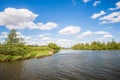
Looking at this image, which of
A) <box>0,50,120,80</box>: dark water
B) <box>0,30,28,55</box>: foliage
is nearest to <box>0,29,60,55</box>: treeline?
<box>0,30,28,55</box>: foliage

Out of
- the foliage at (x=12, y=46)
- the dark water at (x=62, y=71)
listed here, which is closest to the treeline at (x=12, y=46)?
the foliage at (x=12, y=46)

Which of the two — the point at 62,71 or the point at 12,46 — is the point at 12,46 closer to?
the point at 12,46

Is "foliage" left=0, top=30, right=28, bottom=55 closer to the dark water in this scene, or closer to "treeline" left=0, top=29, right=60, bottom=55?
"treeline" left=0, top=29, right=60, bottom=55

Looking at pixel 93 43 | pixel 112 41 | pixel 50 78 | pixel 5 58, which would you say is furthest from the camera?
pixel 93 43

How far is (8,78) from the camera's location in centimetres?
2378

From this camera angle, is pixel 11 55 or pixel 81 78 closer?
pixel 81 78

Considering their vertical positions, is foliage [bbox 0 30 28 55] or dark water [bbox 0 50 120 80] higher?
foliage [bbox 0 30 28 55]

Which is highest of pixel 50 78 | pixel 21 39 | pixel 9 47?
pixel 21 39

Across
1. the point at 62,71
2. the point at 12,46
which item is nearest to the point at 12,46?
the point at 12,46

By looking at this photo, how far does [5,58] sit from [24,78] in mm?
26579

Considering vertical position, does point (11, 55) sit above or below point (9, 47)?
below

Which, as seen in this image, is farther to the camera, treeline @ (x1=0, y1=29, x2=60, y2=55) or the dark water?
treeline @ (x1=0, y1=29, x2=60, y2=55)

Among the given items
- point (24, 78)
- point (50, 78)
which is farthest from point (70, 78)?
point (24, 78)

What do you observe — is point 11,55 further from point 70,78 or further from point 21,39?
point 70,78
